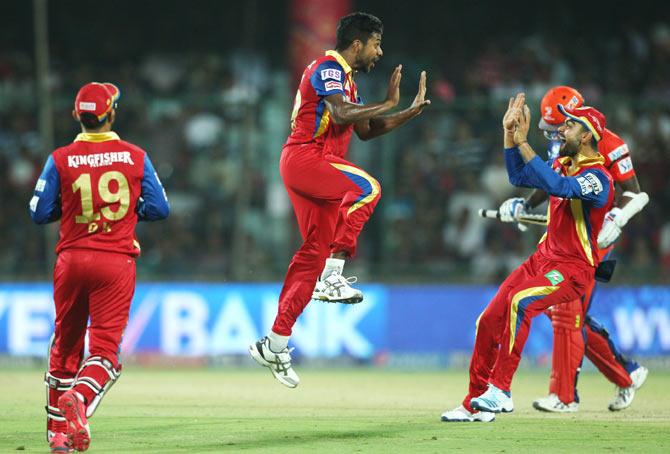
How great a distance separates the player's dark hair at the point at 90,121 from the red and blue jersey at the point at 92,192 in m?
0.06

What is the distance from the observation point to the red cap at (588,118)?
948cm

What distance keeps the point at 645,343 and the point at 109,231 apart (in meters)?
10.1

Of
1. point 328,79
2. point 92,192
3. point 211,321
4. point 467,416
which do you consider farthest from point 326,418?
point 211,321

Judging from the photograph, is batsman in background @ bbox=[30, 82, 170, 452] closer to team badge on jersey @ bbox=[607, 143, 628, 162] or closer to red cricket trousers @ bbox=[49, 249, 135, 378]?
red cricket trousers @ bbox=[49, 249, 135, 378]

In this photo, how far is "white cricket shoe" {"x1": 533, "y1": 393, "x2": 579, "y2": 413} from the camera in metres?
10.7

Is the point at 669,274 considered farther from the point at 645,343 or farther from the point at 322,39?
the point at 322,39

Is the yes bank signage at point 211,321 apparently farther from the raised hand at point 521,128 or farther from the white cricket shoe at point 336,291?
the raised hand at point 521,128

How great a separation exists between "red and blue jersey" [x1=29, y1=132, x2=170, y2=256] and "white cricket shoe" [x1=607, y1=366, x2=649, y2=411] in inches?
203

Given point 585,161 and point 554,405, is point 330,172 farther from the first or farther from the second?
point 554,405

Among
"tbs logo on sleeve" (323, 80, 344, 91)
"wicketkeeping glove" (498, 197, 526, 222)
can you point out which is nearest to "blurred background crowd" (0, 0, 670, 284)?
"wicketkeeping glove" (498, 197, 526, 222)

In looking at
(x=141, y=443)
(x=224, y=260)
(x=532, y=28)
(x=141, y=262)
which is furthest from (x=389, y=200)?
(x=141, y=443)

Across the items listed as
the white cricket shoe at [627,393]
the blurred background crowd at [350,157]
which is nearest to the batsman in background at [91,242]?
the white cricket shoe at [627,393]

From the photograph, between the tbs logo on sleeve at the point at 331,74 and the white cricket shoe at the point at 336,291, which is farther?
the tbs logo on sleeve at the point at 331,74

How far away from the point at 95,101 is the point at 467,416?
386 centimetres
